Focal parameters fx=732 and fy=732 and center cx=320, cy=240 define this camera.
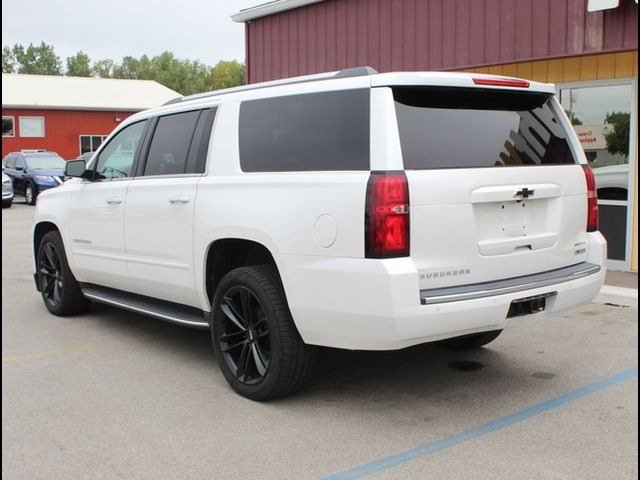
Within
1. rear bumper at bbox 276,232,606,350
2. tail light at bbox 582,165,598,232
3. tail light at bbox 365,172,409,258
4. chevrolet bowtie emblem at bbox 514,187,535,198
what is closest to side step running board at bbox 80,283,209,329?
rear bumper at bbox 276,232,606,350

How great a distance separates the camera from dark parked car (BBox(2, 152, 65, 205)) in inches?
903

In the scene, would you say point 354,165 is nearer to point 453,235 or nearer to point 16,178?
point 453,235

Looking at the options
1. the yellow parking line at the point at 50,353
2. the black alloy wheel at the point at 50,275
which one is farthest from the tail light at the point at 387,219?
the black alloy wheel at the point at 50,275

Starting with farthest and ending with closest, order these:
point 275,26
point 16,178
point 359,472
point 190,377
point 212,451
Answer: point 16,178 < point 275,26 < point 190,377 < point 212,451 < point 359,472

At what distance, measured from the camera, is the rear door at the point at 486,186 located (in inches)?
154

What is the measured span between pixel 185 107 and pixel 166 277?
128cm

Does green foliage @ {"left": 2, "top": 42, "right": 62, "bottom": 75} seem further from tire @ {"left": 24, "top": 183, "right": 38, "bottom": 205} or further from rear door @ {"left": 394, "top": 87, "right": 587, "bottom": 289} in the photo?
rear door @ {"left": 394, "top": 87, "right": 587, "bottom": 289}

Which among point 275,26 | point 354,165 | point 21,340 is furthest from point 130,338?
point 275,26

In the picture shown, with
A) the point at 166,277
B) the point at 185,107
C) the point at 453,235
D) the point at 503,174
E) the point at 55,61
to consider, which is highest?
the point at 55,61

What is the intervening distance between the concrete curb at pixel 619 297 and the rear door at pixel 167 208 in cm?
430

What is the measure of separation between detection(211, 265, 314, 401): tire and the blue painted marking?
2.95ft

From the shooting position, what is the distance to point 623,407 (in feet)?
14.4

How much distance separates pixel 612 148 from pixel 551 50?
4.69ft

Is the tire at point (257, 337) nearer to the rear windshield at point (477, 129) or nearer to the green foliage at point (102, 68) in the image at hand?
the rear windshield at point (477, 129)
